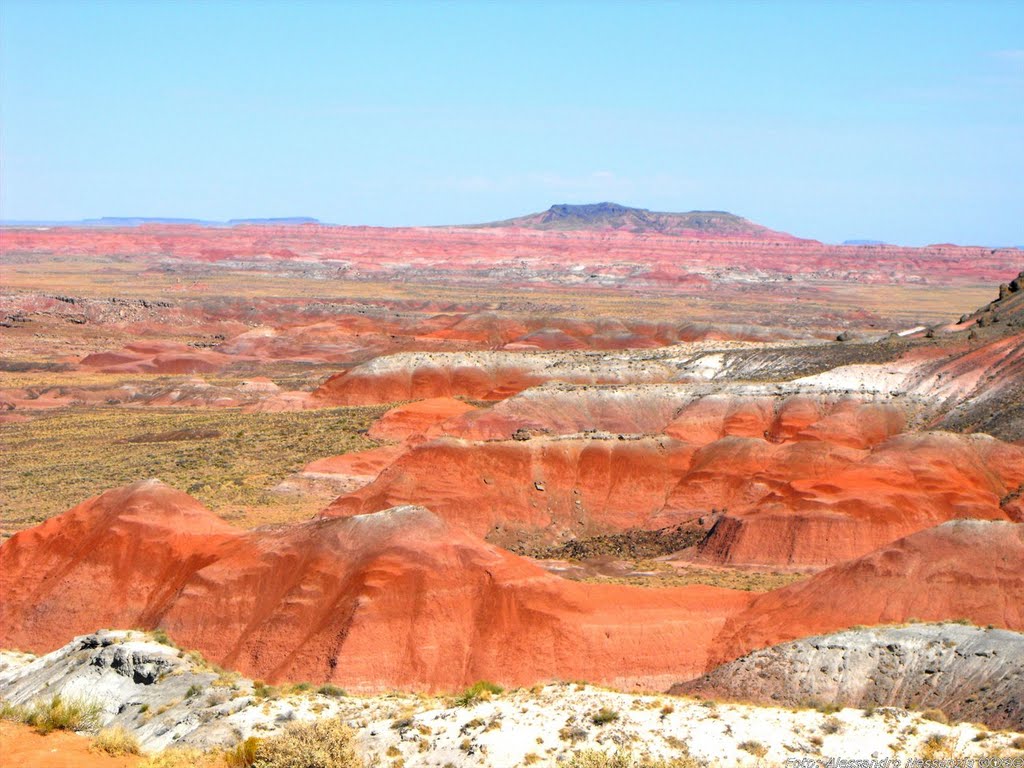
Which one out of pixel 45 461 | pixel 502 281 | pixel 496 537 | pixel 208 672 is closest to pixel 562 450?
pixel 496 537

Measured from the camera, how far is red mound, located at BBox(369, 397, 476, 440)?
6084cm

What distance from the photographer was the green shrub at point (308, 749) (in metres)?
15.2

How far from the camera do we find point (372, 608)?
92.8ft

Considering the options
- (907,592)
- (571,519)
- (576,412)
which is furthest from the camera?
(576,412)

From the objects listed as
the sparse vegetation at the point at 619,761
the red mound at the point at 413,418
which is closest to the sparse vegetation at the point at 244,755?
the sparse vegetation at the point at 619,761

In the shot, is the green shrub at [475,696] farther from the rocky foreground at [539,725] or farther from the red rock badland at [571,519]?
the red rock badland at [571,519]

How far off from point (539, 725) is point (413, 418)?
151ft

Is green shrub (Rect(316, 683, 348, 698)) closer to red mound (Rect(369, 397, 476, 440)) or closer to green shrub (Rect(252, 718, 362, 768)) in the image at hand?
green shrub (Rect(252, 718, 362, 768))

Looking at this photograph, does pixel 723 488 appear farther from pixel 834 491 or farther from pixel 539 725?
pixel 539 725

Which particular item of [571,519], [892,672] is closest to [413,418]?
[571,519]

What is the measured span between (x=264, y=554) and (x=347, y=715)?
45.8 feet

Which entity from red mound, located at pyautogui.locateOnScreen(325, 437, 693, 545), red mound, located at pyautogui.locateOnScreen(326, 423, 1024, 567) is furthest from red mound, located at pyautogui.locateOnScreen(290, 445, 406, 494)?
red mound, located at pyautogui.locateOnScreen(326, 423, 1024, 567)

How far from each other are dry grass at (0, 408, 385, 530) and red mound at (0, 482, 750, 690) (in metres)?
12.5

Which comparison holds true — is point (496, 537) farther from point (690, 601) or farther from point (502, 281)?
point (502, 281)
